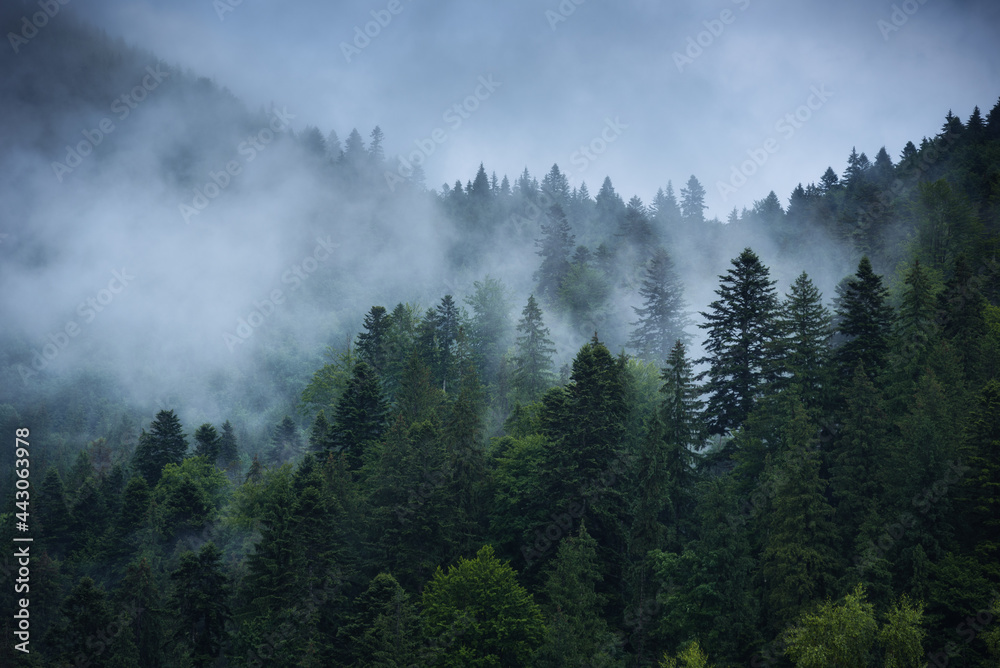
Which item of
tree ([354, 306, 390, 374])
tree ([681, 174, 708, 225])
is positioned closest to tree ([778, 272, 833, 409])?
tree ([354, 306, 390, 374])

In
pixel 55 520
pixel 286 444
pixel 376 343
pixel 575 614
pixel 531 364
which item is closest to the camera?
pixel 575 614

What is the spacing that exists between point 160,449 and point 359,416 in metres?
26.7

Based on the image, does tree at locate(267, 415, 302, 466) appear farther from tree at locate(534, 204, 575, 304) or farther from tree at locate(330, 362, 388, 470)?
tree at locate(534, 204, 575, 304)

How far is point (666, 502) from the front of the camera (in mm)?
37125

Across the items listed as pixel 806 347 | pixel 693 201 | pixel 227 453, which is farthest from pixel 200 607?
pixel 693 201

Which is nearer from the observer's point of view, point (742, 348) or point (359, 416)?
point (742, 348)

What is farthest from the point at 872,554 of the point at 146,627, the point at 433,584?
the point at 146,627

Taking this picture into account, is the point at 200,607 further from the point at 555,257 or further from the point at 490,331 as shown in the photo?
the point at 555,257

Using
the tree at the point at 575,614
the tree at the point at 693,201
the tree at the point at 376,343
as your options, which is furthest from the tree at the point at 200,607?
the tree at the point at 693,201

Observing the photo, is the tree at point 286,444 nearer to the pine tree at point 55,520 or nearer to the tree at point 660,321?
Result: the pine tree at point 55,520

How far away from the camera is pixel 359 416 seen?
179 feet

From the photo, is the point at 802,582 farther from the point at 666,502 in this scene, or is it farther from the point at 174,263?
the point at 174,263

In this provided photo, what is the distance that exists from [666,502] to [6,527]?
66.6m

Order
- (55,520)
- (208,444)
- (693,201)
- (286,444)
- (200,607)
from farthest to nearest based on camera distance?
(693,201) < (286,444) < (208,444) < (55,520) < (200,607)
